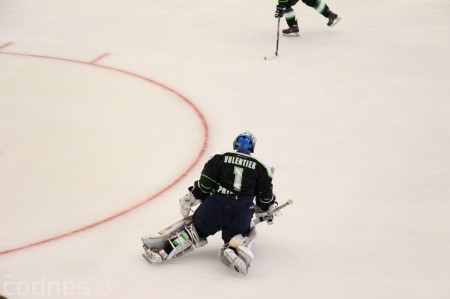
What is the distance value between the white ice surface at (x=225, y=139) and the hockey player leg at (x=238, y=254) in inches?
4.5

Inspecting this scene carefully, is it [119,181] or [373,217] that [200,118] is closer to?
[119,181]

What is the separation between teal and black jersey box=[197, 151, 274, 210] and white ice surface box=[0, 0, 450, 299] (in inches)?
23.4

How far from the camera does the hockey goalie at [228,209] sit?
20.5 ft

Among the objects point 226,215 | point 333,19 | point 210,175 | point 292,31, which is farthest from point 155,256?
point 333,19

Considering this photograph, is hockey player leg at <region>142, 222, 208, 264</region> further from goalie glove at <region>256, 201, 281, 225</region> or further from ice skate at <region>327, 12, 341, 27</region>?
ice skate at <region>327, 12, 341, 27</region>


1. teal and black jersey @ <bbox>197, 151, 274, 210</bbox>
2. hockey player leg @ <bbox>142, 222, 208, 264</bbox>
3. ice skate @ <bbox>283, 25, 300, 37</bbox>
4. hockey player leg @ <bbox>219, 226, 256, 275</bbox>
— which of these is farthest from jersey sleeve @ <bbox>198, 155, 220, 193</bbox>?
ice skate @ <bbox>283, 25, 300, 37</bbox>

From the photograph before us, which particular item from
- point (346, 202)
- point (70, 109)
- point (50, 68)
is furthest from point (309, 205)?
point (50, 68)

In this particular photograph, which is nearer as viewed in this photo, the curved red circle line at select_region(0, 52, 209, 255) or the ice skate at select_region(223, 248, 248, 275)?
the ice skate at select_region(223, 248, 248, 275)

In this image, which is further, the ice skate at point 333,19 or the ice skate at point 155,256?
the ice skate at point 333,19

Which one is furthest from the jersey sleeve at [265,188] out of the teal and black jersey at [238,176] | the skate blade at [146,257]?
the skate blade at [146,257]

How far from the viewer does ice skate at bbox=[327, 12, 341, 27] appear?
12531mm

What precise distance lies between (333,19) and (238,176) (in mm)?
6812

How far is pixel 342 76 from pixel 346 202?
3.67 m

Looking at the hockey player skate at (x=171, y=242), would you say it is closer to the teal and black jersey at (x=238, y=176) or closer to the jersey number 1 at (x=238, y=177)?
the teal and black jersey at (x=238, y=176)
